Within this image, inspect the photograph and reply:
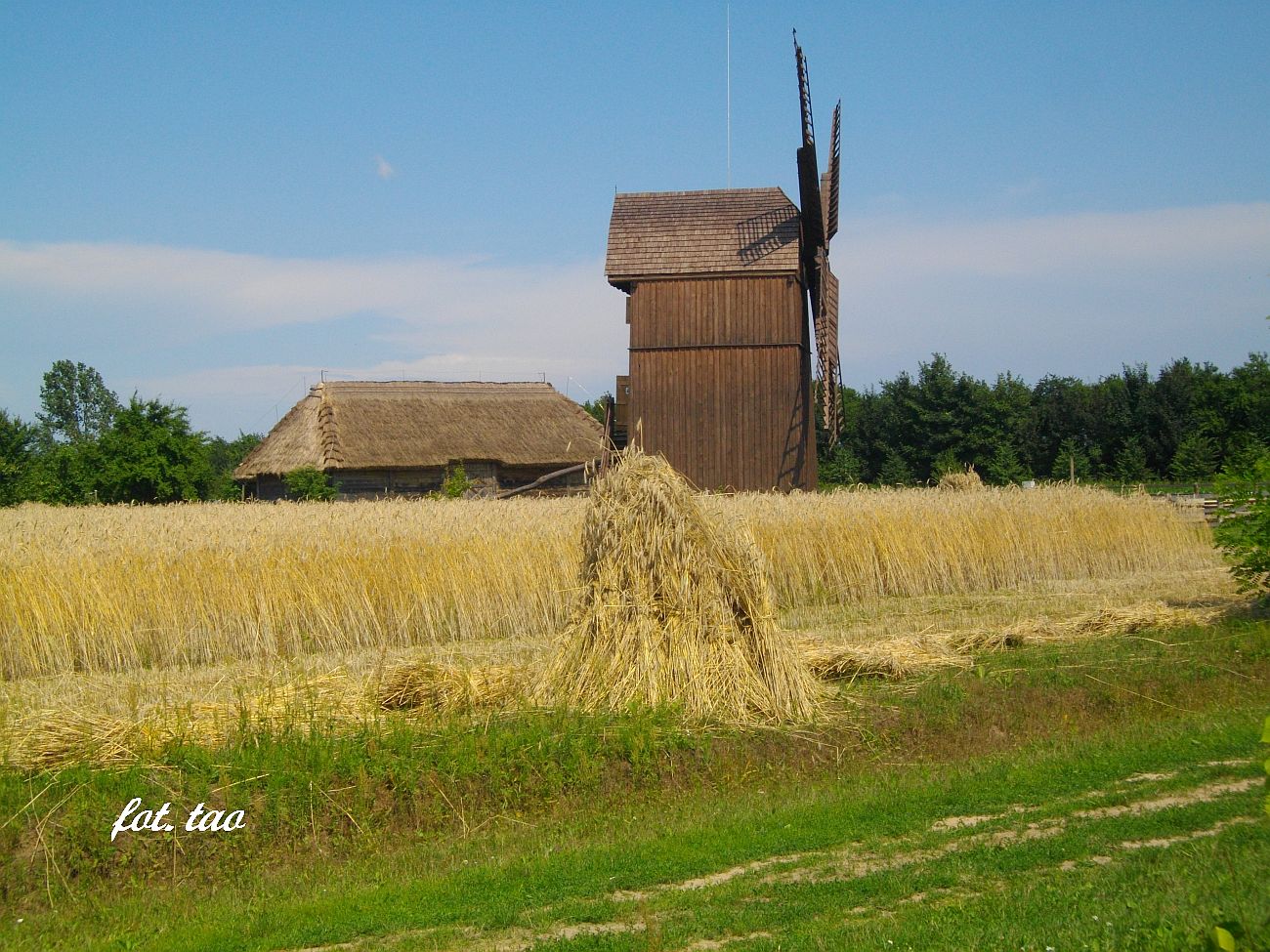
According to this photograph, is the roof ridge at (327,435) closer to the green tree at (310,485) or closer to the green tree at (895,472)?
the green tree at (310,485)

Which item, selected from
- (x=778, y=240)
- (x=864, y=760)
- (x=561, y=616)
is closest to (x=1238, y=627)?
(x=864, y=760)

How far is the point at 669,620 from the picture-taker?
10.5m

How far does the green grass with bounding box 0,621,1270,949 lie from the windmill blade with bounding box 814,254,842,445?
78.1 feet

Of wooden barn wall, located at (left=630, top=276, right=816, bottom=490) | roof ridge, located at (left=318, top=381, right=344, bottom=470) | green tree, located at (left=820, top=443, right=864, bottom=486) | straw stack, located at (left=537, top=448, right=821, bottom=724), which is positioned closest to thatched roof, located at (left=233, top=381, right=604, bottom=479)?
roof ridge, located at (left=318, top=381, right=344, bottom=470)

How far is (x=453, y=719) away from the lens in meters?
9.35

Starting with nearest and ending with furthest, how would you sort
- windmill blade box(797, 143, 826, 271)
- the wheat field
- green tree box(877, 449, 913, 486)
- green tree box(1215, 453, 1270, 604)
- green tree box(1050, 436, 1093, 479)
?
the wheat field
green tree box(1215, 453, 1270, 604)
windmill blade box(797, 143, 826, 271)
green tree box(1050, 436, 1093, 479)
green tree box(877, 449, 913, 486)

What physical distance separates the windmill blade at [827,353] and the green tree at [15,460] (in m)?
28.5

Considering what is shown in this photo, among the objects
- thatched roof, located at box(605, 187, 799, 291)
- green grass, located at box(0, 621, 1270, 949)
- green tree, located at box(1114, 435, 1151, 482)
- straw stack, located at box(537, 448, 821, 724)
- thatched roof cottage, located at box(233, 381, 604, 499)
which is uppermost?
thatched roof, located at box(605, 187, 799, 291)

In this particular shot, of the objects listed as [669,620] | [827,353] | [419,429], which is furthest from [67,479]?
[669,620]

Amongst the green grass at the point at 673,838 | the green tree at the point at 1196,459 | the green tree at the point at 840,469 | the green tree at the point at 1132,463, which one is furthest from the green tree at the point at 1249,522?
the green tree at the point at 840,469

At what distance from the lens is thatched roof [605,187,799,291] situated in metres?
32.4

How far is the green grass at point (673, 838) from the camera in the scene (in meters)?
6.01

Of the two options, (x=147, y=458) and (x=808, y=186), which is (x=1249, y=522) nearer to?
(x=808, y=186)

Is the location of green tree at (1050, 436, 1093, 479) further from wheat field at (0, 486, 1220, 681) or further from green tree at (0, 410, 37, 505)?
green tree at (0, 410, 37, 505)
